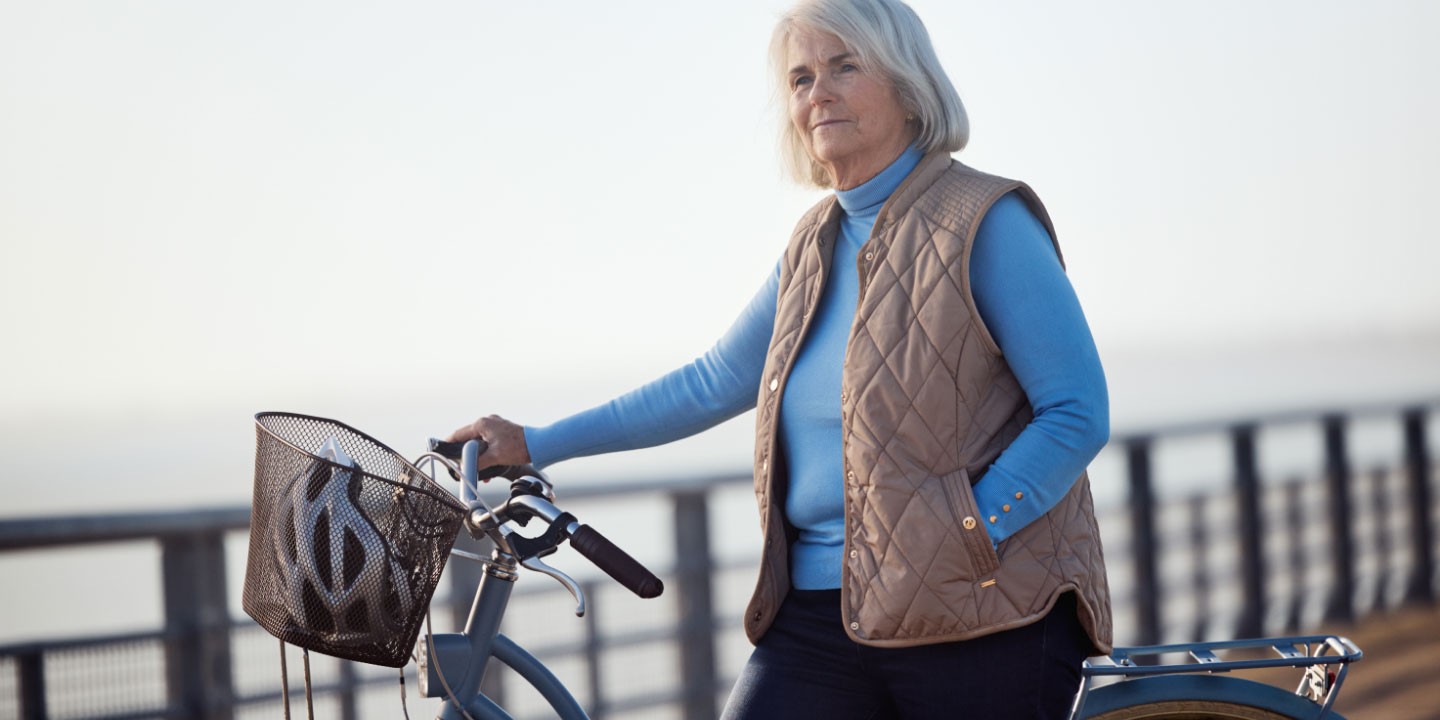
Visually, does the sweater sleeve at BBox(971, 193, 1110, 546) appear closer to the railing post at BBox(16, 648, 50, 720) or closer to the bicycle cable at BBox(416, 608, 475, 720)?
the bicycle cable at BBox(416, 608, 475, 720)

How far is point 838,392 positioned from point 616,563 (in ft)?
1.54

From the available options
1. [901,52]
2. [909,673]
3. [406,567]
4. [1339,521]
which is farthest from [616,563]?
[1339,521]

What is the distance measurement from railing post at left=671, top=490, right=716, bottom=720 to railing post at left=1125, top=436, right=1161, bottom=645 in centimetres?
271

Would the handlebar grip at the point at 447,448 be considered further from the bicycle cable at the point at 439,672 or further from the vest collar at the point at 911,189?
the vest collar at the point at 911,189

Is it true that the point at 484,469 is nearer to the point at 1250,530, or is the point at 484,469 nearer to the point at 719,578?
the point at 719,578

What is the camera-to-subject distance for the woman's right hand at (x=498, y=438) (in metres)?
2.41

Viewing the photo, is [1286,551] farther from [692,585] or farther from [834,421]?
[834,421]

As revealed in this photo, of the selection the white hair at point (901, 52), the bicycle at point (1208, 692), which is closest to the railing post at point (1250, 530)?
the bicycle at point (1208, 692)

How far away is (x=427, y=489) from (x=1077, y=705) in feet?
3.23

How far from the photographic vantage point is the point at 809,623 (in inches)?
90.8

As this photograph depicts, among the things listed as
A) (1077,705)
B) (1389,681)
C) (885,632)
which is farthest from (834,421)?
(1389,681)

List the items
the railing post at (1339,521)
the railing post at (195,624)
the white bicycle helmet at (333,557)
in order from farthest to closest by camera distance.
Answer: the railing post at (1339,521), the railing post at (195,624), the white bicycle helmet at (333,557)

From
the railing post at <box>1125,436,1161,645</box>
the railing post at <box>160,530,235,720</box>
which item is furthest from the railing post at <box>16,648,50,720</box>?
the railing post at <box>1125,436,1161,645</box>

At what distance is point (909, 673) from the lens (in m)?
2.17
